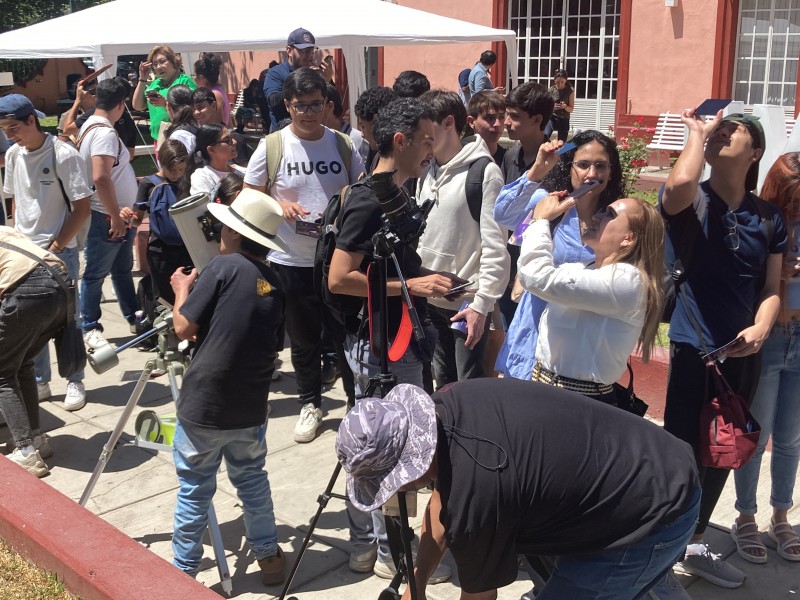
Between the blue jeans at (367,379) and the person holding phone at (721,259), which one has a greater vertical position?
the person holding phone at (721,259)

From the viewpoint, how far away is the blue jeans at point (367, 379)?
3.76m

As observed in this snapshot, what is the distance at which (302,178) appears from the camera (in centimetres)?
514

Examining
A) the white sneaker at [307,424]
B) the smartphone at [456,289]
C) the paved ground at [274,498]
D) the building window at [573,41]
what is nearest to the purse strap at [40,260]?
the paved ground at [274,498]

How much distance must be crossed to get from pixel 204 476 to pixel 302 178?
6.71 feet

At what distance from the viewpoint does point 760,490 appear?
4637 millimetres

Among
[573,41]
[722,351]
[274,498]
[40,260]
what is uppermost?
[573,41]

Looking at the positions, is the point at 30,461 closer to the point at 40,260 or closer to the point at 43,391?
the point at 40,260

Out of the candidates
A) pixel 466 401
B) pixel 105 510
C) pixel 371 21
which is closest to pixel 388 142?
pixel 466 401

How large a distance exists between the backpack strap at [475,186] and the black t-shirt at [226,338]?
3.85 ft

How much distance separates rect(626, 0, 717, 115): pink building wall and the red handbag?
41.6ft

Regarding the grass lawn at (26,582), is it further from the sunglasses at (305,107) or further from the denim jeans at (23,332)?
the sunglasses at (305,107)

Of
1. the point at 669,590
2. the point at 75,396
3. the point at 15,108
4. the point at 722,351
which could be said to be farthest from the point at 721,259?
the point at 15,108

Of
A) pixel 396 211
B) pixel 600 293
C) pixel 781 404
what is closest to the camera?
pixel 600 293

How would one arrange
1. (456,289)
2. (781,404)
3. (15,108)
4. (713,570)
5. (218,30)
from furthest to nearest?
(218,30), (15,108), (781,404), (713,570), (456,289)
